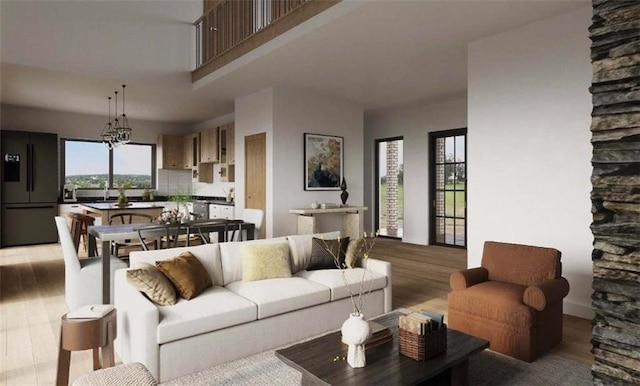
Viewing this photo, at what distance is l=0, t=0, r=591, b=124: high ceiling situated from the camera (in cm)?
392

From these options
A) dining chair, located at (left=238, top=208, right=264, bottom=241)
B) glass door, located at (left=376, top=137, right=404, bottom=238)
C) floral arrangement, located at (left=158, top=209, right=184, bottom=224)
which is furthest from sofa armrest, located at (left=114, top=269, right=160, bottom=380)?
glass door, located at (left=376, top=137, right=404, bottom=238)

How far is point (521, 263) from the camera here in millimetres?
3365

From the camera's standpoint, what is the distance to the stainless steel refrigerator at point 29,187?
310 inches

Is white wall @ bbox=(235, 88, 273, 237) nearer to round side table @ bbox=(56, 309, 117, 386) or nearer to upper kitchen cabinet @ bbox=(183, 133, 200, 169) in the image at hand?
upper kitchen cabinet @ bbox=(183, 133, 200, 169)

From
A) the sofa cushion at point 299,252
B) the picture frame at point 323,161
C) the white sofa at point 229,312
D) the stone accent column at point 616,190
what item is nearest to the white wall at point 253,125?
the picture frame at point 323,161

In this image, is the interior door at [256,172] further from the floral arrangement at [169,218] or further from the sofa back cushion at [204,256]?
the sofa back cushion at [204,256]

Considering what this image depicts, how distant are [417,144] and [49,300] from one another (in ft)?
22.4

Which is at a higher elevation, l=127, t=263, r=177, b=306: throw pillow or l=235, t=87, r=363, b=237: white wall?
l=235, t=87, r=363, b=237: white wall

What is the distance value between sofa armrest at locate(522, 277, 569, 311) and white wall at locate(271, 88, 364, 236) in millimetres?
4212

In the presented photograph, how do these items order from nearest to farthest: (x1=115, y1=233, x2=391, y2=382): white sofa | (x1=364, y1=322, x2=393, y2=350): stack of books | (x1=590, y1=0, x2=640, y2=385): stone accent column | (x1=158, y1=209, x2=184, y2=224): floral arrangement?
1. (x1=590, y1=0, x2=640, y2=385): stone accent column
2. (x1=364, y1=322, x2=393, y2=350): stack of books
3. (x1=115, y1=233, x2=391, y2=382): white sofa
4. (x1=158, y1=209, x2=184, y2=224): floral arrangement

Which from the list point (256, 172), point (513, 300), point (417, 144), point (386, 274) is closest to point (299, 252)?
point (386, 274)

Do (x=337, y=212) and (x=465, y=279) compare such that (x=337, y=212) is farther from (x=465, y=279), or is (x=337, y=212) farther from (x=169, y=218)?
(x=465, y=279)

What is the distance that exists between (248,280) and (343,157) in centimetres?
432

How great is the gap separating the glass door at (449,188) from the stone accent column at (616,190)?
21.3ft
